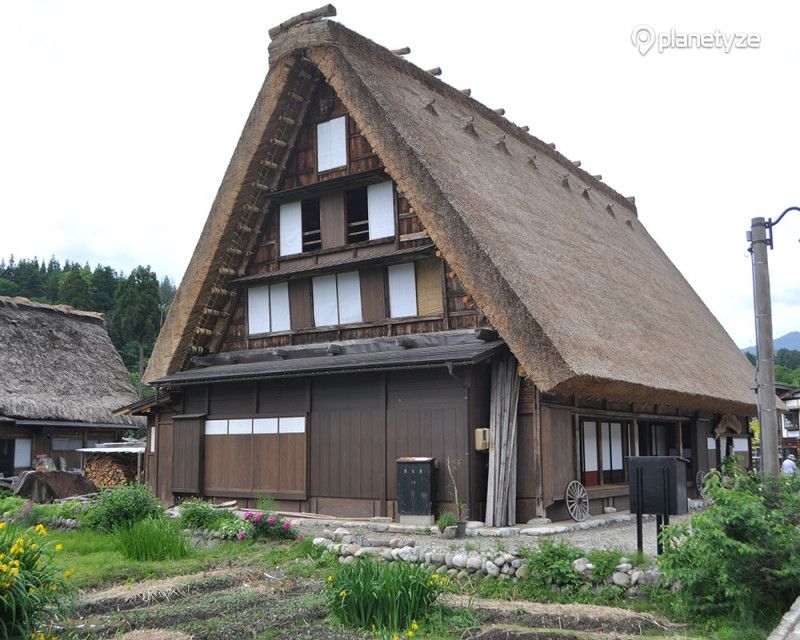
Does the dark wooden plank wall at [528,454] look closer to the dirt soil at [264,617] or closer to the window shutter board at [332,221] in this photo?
the dirt soil at [264,617]

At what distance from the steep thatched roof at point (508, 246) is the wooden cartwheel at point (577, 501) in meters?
1.76

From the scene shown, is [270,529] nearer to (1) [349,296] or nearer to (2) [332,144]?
(1) [349,296]

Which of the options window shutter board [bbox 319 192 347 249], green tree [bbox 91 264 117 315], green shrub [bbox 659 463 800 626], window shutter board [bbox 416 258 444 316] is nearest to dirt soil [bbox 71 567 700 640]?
green shrub [bbox 659 463 800 626]

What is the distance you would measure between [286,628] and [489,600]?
248 centimetres

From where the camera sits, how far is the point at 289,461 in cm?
1573

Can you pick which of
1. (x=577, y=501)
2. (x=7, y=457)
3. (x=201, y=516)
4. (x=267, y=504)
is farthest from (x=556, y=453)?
(x=7, y=457)

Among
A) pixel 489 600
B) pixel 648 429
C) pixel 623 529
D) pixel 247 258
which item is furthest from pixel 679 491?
pixel 247 258

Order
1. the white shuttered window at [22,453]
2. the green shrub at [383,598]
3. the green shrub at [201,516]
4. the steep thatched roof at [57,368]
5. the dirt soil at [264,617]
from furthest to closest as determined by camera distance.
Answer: the steep thatched roof at [57,368], the white shuttered window at [22,453], the green shrub at [201,516], the green shrub at [383,598], the dirt soil at [264,617]

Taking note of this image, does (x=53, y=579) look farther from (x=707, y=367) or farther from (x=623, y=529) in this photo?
(x=707, y=367)

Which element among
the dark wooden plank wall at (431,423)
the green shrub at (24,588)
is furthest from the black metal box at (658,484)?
the green shrub at (24,588)

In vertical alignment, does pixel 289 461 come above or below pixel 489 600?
above

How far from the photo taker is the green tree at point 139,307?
47562 millimetres

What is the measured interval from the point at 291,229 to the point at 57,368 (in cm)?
1439

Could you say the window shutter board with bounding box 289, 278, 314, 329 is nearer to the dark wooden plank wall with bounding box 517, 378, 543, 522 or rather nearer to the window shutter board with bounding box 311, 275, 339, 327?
the window shutter board with bounding box 311, 275, 339, 327
